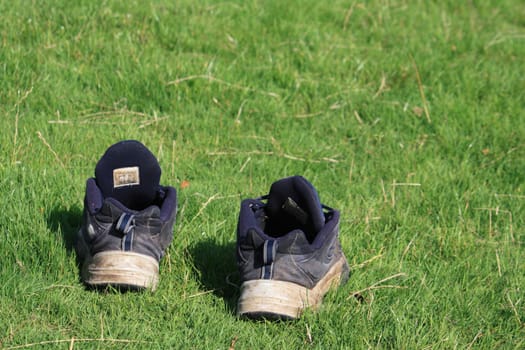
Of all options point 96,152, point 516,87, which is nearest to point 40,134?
point 96,152

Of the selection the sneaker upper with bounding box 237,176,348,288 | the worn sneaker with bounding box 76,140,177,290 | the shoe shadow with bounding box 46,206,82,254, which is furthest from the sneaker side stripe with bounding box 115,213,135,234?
the sneaker upper with bounding box 237,176,348,288

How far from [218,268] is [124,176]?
0.71 metres

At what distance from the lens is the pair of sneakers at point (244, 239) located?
3.89m

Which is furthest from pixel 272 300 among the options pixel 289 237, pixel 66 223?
pixel 66 223

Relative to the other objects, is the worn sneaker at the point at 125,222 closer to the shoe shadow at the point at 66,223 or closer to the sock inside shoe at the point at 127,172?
the sock inside shoe at the point at 127,172

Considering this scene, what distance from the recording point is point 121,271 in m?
3.90

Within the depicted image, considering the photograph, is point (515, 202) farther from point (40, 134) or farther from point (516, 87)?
point (40, 134)

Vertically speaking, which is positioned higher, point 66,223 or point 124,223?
point 124,223

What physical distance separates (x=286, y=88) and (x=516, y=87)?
1.99 meters

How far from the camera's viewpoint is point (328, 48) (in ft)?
22.2

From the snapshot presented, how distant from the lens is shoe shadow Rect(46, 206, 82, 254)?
428 cm

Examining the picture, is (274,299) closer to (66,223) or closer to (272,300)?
(272,300)

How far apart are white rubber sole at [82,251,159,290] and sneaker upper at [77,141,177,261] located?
41 millimetres

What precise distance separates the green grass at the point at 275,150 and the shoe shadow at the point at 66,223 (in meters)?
0.01
